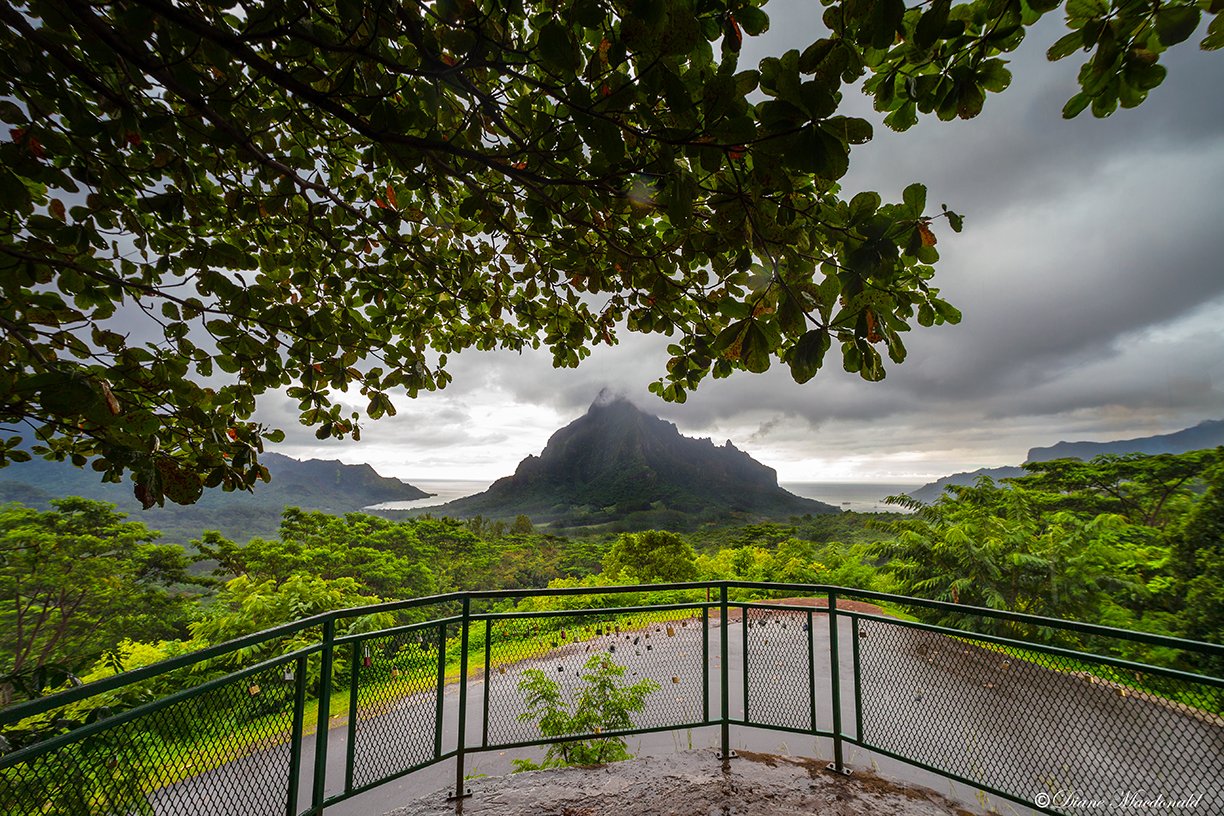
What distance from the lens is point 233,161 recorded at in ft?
7.50

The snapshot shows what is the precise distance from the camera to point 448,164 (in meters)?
1.77

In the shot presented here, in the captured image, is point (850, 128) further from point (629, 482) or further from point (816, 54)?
point (629, 482)

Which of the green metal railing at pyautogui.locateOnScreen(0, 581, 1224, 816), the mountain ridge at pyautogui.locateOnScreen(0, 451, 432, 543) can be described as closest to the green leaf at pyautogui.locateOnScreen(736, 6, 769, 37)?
the green metal railing at pyautogui.locateOnScreen(0, 581, 1224, 816)

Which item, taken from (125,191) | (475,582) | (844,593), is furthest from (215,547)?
(844,593)

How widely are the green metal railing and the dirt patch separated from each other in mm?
205

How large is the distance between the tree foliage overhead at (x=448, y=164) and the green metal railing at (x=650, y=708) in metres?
1.01

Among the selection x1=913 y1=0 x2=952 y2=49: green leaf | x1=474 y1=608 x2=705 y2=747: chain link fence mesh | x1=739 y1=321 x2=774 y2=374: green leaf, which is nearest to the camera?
x1=913 y1=0 x2=952 y2=49: green leaf

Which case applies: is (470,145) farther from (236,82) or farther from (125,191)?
(125,191)

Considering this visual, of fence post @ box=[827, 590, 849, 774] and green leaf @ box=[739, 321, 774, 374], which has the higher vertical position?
green leaf @ box=[739, 321, 774, 374]

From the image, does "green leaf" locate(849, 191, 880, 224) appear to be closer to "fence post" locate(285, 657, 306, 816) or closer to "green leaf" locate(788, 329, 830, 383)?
"green leaf" locate(788, 329, 830, 383)

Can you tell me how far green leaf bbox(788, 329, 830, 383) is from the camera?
1.21 meters

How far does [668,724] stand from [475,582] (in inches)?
944

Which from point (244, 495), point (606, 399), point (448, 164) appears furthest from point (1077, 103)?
point (606, 399)

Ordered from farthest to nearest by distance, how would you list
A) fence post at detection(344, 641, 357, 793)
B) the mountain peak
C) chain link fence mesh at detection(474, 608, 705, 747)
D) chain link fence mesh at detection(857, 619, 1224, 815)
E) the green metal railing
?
1. the mountain peak
2. chain link fence mesh at detection(474, 608, 705, 747)
3. fence post at detection(344, 641, 357, 793)
4. chain link fence mesh at detection(857, 619, 1224, 815)
5. the green metal railing
